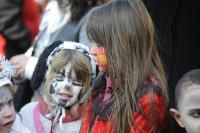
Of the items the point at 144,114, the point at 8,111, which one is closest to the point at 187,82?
the point at 144,114

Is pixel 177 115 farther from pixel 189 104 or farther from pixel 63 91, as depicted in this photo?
pixel 63 91

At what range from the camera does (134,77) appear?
3035 millimetres

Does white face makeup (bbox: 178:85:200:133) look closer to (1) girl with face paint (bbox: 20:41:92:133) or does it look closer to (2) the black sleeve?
(1) girl with face paint (bbox: 20:41:92:133)

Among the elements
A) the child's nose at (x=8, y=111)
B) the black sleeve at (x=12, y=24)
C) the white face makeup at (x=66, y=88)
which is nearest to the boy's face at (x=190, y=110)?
the white face makeup at (x=66, y=88)

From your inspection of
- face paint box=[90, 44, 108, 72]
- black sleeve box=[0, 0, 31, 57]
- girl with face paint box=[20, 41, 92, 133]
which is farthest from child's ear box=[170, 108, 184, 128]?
black sleeve box=[0, 0, 31, 57]

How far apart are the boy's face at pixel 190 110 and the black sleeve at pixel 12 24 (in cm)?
302

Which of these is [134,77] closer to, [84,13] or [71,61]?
[71,61]

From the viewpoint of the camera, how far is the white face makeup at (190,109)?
279 centimetres

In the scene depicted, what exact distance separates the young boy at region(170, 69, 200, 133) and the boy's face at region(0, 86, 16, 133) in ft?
3.13

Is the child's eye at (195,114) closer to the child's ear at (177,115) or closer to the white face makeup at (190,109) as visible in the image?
the white face makeup at (190,109)

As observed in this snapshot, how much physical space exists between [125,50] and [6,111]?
0.79 metres

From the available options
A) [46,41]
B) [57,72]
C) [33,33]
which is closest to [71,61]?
[57,72]

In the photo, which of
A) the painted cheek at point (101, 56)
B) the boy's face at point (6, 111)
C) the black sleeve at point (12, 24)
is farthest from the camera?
the black sleeve at point (12, 24)

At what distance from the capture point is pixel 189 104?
2846mm
